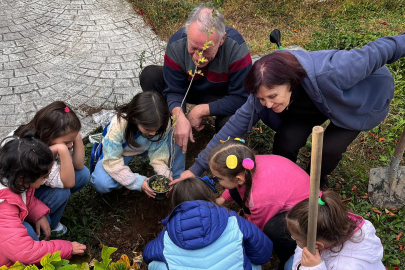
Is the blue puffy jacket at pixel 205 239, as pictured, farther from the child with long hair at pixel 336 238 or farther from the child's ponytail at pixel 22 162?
the child's ponytail at pixel 22 162

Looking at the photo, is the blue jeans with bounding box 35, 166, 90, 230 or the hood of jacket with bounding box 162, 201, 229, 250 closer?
the hood of jacket with bounding box 162, 201, 229, 250

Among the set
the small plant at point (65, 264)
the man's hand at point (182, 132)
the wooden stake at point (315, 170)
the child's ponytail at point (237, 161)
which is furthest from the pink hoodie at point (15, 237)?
the wooden stake at point (315, 170)

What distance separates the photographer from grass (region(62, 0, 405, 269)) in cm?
310

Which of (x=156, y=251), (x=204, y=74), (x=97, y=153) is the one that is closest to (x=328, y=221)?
(x=156, y=251)

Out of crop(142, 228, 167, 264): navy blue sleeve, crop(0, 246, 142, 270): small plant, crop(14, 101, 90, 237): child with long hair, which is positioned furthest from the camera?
crop(14, 101, 90, 237): child with long hair

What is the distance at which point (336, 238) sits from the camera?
1.99 meters

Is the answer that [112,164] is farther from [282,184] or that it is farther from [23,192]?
[282,184]

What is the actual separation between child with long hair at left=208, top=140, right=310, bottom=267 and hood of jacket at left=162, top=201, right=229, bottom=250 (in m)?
0.38

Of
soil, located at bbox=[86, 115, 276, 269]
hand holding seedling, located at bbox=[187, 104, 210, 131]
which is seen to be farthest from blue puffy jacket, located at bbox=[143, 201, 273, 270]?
hand holding seedling, located at bbox=[187, 104, 210, 131]

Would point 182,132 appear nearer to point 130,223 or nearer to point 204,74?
point 204,74

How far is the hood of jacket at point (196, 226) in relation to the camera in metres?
2.06

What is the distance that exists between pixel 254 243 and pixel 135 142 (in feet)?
3.98

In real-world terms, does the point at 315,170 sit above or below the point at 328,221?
above

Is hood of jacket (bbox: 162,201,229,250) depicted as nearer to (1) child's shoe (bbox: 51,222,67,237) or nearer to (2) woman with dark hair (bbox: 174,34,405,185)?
(2) woman with dark hair (bbox: 174,34,405,185)
